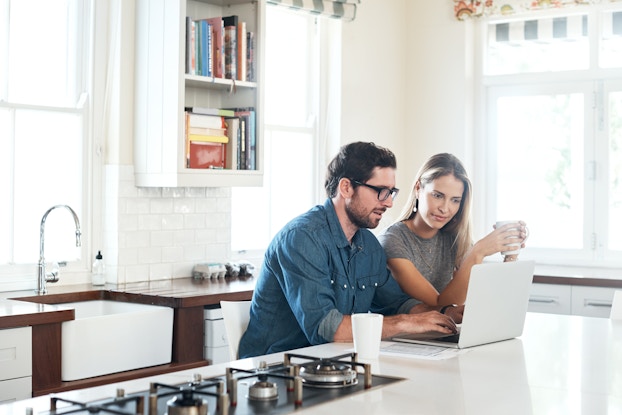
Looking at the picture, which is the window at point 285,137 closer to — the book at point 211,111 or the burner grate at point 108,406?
the book at point 211,111

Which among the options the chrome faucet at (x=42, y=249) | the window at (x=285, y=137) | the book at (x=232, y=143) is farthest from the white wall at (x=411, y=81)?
the chrome faucet at (x=42, y=249)

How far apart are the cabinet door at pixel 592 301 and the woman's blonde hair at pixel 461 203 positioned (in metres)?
1.80

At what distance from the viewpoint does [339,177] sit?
9.52 feet

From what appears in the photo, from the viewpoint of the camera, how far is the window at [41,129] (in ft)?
12.9

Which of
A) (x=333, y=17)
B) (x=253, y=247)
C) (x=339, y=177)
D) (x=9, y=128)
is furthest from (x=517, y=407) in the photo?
(x=333, y=17)

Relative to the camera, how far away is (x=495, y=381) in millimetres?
2059

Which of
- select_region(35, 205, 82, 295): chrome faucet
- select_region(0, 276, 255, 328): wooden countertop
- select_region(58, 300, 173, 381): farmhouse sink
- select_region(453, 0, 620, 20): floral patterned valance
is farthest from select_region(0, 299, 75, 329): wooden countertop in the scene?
select_region(453, 0, 620, 20): floral patterned valance

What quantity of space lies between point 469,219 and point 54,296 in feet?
5.96

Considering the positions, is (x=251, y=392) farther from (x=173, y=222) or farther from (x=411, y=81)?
(x=411, y=81)

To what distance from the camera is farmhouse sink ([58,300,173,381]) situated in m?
3.33

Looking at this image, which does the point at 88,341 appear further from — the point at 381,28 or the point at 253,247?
the point at 381,28

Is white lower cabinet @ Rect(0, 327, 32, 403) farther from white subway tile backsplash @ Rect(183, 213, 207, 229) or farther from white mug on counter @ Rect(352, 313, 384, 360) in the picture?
white subway tile backsplash @ Rect(183, 213, 207, 229)

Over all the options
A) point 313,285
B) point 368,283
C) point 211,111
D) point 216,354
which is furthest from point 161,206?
point 313,285

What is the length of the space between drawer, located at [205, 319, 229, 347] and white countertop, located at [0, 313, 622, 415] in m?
1.35
